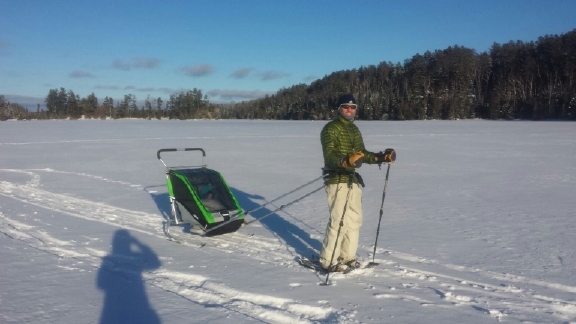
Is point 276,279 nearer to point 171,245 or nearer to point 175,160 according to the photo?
point 171,245

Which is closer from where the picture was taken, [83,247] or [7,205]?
[83,247]

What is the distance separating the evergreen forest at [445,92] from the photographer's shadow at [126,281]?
60994 millimetres

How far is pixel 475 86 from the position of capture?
3145 inches

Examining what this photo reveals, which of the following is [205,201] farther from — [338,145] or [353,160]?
[353,160]

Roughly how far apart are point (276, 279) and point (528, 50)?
80.2 metres

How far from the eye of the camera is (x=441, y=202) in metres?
8.30

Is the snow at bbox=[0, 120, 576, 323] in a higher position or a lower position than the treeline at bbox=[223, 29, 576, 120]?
lower

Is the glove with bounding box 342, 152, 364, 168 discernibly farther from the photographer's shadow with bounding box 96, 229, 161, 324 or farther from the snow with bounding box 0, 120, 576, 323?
the photographer's shadow with bounding box 96, 229, 161, 324

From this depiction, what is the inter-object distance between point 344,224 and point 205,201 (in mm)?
2247

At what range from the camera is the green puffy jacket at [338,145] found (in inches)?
172

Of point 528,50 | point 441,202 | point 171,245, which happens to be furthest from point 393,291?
point 528,50

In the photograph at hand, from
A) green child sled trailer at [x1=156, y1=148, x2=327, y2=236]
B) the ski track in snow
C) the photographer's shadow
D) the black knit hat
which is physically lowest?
the photographer's shadow

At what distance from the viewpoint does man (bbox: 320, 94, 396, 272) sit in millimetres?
4379

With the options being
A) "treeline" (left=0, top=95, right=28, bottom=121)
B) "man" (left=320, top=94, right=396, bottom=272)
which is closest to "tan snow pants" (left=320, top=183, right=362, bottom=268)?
"man" (left=320, top=94, right=396, bottom=272)
